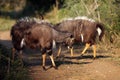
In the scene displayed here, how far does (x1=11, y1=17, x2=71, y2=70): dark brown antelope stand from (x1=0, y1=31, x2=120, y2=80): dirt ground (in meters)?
0.50

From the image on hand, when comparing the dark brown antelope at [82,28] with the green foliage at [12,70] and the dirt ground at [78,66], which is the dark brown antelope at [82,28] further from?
the green foliage at [12,70]

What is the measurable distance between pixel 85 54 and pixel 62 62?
2.05 m

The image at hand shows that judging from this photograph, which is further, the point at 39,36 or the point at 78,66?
the point at 78,66

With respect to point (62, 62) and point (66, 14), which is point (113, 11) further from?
point (62, 62)

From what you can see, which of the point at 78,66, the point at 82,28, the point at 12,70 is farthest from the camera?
the point at 82,28

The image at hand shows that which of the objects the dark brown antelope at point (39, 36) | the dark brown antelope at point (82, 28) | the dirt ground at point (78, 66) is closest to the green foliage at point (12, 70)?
the dirt ground at point (78, 66)

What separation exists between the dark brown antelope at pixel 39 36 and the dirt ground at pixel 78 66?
19.7 inches

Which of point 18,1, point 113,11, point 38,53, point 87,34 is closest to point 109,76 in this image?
point 87,34

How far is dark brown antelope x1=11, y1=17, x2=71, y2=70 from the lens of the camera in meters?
12.9

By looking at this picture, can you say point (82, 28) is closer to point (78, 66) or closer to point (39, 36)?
point (78, 66)

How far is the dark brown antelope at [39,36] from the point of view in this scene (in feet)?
42.3

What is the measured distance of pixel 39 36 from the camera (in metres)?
12.9

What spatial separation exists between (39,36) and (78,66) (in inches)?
63.3

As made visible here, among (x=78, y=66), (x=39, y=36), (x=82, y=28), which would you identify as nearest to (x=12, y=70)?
(x=39, y=36)
